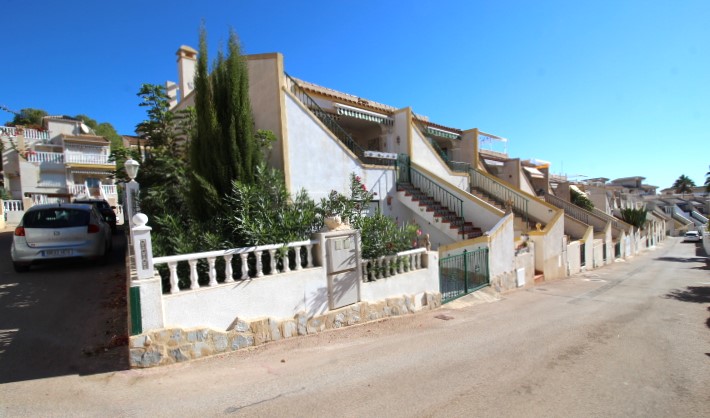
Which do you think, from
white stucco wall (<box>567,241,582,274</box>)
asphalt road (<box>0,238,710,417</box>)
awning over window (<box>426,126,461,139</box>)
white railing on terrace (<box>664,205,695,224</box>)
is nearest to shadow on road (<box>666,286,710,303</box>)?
white stucco wall (<box>567,241,582,274</box>)

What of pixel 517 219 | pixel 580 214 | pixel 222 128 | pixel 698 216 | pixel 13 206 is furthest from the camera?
pixel 698 216

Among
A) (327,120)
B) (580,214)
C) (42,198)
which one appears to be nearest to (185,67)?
(327,120)

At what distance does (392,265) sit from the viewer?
6.66 meters

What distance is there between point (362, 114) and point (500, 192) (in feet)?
27.4

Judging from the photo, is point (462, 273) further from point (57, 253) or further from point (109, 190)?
point (109, 190)

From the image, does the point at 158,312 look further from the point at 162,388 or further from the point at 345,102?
the point at 345,102

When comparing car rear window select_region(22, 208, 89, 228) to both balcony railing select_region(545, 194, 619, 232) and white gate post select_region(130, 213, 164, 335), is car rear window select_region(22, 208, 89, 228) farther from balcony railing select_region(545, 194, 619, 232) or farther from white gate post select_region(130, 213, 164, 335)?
balcony railing select_region(545, 194, 619, 232)

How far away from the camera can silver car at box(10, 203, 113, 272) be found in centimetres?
722

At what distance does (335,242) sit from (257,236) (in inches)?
52.2

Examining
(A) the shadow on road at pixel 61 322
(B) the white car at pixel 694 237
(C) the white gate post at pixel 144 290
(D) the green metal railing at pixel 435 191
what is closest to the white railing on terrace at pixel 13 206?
(A) the shadow on road at pixel 61 322

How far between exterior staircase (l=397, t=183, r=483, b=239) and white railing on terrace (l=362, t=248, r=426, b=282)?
15.0ft

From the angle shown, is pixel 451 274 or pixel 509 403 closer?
pixel 509 403

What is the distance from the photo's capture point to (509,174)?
2447 cm

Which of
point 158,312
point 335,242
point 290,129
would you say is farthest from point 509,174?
point 158,312
